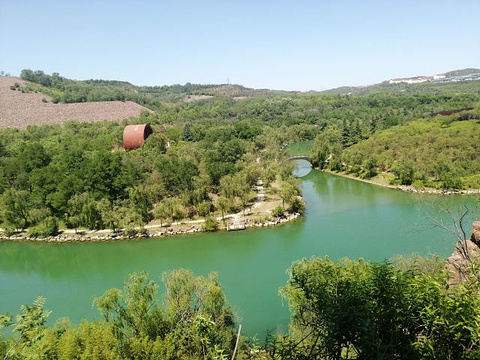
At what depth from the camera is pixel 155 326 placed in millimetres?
8922

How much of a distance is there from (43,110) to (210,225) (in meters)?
46.6

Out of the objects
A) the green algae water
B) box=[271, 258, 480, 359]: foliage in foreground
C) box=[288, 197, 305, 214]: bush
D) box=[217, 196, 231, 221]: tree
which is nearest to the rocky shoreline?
the green algae water

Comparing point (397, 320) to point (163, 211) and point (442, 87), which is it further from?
point (442, 87)

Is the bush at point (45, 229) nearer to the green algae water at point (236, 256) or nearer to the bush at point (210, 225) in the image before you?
the green algae water at point (236, 256)

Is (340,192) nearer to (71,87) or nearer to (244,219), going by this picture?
(244,219)

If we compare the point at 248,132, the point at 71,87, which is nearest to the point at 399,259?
the point at 248,132

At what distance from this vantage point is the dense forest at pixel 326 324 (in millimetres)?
4566

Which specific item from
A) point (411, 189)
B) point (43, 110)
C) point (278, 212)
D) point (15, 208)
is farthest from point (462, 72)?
point (15, 208)

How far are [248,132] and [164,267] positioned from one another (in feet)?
104

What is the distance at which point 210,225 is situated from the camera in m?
21.5

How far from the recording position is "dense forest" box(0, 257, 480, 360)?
4566 millimetres

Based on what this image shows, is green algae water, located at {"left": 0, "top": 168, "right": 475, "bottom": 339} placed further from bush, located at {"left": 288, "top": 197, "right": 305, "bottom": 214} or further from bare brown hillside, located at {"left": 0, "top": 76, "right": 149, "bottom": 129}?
bare brown hillside, located at {"left": 0, "top": 76, "right": 149, "bottom": 129}

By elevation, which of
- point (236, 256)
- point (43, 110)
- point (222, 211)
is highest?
point (43, 110)

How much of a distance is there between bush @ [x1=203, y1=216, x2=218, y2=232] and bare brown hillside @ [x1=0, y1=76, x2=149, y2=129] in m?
40.3
